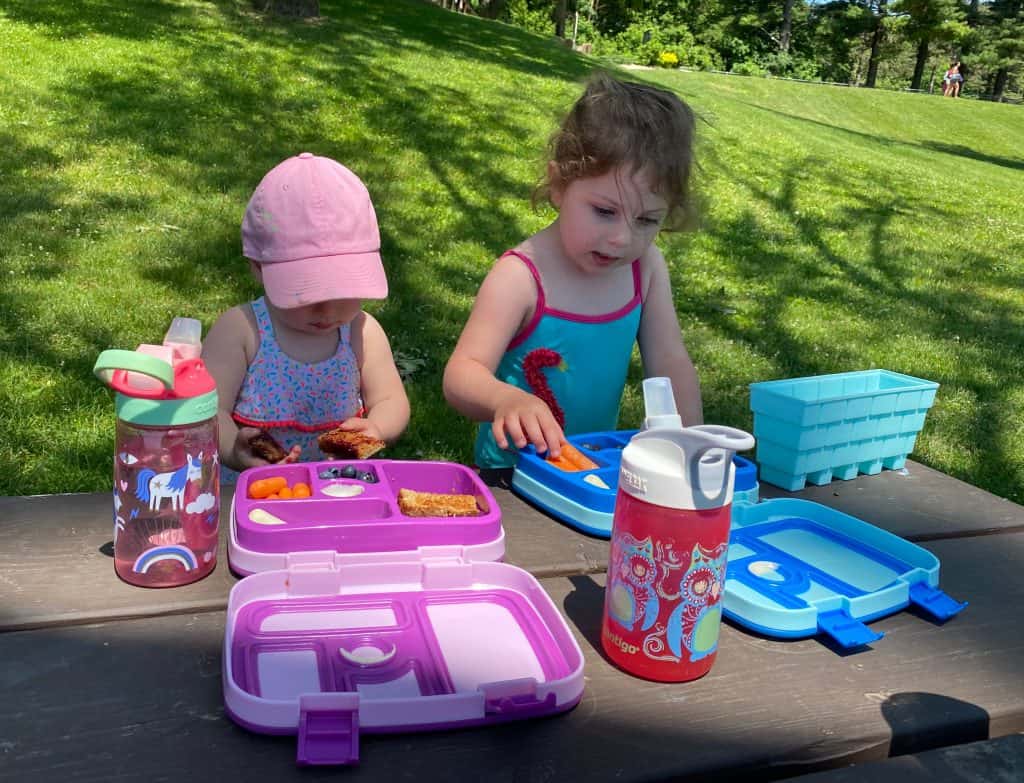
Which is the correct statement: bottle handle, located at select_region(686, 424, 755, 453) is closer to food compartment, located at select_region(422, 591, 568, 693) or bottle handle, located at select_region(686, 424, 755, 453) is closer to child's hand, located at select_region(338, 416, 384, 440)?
food compartment, located at select_region(422, 591, 568, 693)

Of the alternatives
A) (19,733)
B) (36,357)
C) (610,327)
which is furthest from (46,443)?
(19,733)

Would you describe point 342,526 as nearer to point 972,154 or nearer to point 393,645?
point 393,645

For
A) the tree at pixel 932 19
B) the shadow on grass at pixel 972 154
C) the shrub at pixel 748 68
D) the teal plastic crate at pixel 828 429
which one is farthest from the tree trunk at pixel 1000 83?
the teal plastic crate at pixel 828 429

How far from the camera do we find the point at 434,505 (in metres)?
1.40

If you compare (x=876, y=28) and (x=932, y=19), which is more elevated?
(x=932, y=19)

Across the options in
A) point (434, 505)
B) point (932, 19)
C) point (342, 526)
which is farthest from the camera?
point (932, 19)

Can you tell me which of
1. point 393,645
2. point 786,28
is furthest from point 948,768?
point 786,28

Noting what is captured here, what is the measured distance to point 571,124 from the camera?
2199 millimetres

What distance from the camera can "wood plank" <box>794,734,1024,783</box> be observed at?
0.98 meters

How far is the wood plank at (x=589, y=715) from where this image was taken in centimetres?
91

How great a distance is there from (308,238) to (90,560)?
0.78 m

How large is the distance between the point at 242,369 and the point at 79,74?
629cm

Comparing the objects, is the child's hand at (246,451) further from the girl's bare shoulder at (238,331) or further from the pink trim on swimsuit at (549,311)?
the pink trim on swimsuit at (549,311)

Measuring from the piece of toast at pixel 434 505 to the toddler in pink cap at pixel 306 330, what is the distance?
1.19ft
